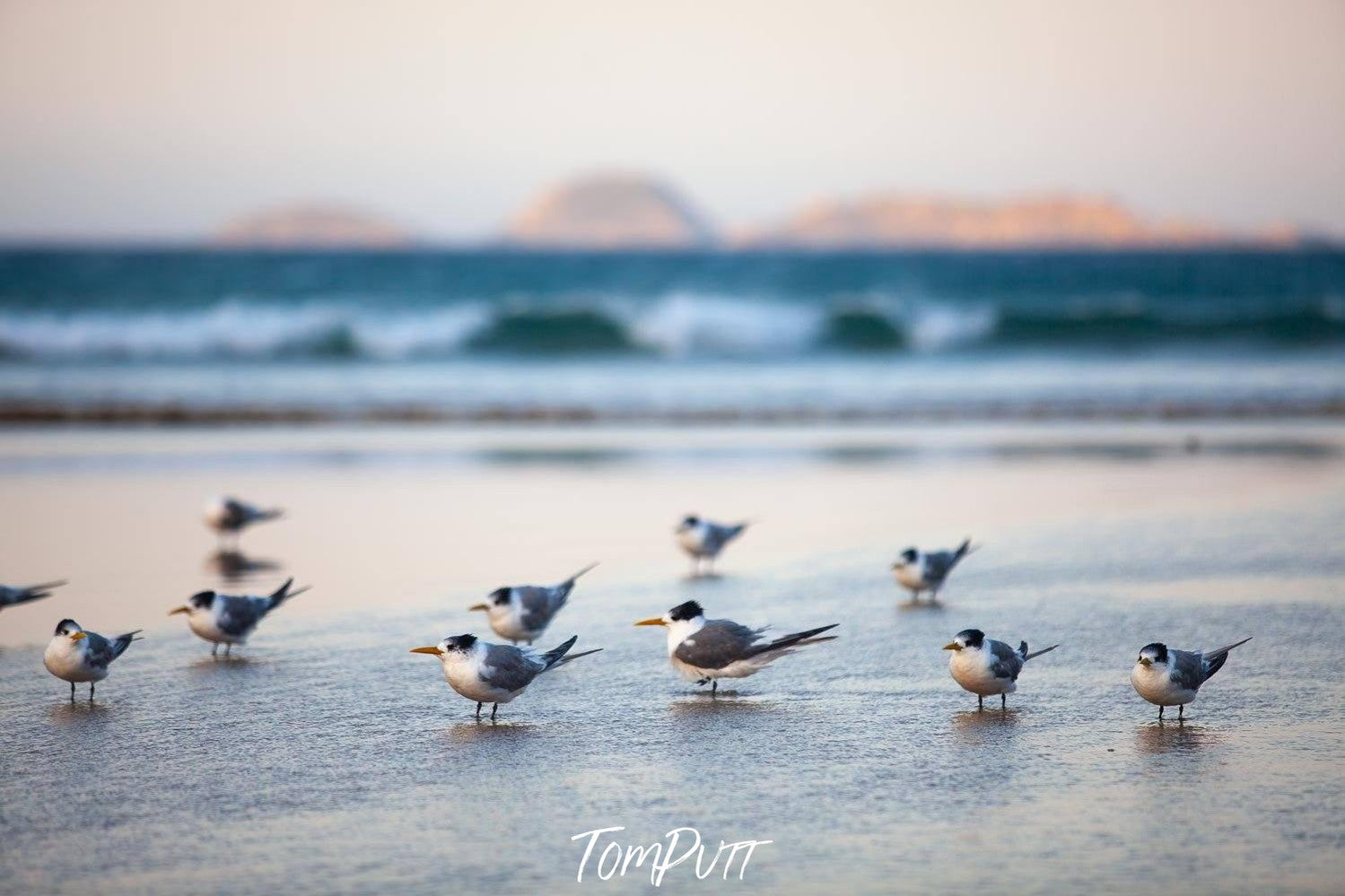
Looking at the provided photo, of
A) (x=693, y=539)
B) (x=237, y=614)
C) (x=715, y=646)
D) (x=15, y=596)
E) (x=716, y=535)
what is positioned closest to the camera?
(x=715, y=646)

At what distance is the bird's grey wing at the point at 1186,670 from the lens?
22.8 feet

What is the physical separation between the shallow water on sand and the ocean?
43.3 feet

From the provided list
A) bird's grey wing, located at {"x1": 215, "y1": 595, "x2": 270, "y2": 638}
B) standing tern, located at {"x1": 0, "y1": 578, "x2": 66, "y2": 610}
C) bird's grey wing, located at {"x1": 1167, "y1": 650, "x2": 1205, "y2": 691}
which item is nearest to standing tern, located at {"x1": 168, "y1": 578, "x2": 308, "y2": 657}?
bird's grey wing, located at {"x1": 215, "y1": 595, "x2": 270, "y2": 638}

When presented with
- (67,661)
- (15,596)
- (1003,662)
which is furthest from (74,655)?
(1003,662)

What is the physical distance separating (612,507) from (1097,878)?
33.7ft

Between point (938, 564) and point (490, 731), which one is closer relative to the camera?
point (490, 731)

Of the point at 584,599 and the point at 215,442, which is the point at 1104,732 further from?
the point at 215,442

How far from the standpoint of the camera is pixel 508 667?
24.1 feet

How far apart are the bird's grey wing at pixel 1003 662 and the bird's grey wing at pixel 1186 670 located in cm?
74

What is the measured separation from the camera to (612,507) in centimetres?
1495

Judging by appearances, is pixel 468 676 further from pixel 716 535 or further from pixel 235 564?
pixel 235 564

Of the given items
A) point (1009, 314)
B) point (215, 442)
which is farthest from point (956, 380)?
point (215, 442)

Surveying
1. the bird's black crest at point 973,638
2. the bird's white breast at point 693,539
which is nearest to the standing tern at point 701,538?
the bird's white breast at point 693,539

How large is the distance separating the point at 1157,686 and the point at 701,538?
5116mm
